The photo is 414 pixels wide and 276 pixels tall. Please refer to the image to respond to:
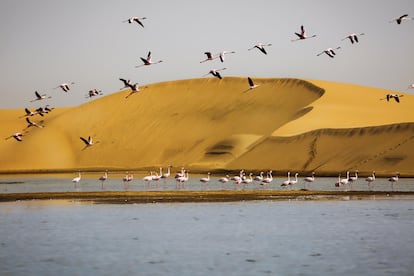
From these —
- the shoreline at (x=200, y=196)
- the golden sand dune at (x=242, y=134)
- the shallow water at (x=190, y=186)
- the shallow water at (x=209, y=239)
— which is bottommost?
the shallow water at (x=209, y=239)

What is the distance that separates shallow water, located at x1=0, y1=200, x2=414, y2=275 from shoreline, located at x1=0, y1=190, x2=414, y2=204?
467cm

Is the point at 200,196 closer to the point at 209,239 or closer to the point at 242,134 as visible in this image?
the point at 209,239

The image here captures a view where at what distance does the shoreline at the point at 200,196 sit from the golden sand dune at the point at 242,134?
5455cm

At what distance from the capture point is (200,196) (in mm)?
63281

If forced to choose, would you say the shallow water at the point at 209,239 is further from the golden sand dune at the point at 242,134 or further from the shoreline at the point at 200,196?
the golden sand dune at the point at 242,134

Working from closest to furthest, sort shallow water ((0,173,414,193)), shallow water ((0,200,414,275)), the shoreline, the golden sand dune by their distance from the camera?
shallow water ((0,200,414,275)), the shoreline, shallow water ((0,173,414,193)), the golden sand dune

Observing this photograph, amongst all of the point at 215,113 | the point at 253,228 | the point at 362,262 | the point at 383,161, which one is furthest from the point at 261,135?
the point at 362,262

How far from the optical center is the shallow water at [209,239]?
29950mm

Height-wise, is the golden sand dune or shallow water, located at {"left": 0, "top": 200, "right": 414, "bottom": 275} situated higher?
the golden sand dune

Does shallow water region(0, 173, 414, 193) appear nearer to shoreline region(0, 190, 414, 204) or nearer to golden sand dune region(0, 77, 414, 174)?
shoreline region(0, 190, 414, 204)

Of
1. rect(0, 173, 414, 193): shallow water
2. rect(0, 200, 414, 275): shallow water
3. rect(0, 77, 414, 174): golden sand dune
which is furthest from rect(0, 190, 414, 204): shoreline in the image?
rect(0, 77, 414, 174): golden sand dune

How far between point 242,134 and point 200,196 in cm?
11140

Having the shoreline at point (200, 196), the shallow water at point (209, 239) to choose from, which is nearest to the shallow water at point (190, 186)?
the shoreline at point (200, 196)

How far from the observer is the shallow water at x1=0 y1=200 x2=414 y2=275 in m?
30.0
